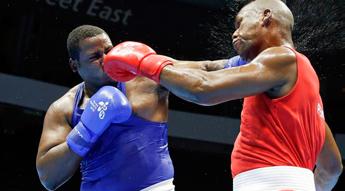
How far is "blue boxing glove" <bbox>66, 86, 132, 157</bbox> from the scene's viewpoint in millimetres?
2400

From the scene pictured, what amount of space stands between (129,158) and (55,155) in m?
0.34

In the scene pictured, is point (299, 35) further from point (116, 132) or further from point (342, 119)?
point (116, 132)

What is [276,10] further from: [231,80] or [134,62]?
[134,62]

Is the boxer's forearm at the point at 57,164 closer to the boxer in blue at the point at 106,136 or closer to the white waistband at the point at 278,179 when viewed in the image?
the boxer in blue at the point at 106,136

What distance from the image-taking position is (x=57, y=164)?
2.46 meters

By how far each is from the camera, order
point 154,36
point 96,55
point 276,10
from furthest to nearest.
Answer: point 154,36
point 96,55
point 276,10

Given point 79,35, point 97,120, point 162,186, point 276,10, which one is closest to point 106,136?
point 97,120

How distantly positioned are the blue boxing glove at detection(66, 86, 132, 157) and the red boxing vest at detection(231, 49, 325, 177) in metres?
0.61

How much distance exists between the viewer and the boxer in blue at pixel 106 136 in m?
2.43

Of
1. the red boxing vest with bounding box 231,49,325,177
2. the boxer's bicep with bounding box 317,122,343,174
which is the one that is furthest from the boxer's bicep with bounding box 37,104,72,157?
the boxer's bicep with bounding box 317,122,343,174

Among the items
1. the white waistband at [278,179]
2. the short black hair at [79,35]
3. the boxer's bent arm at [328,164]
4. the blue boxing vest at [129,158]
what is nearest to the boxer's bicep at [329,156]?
the boxer's bent arm at [328,164]

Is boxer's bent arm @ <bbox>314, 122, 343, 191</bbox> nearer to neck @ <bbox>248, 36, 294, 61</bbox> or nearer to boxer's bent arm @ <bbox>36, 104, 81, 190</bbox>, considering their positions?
neck @ <bbox>248, 36, 294, 61</bbox>

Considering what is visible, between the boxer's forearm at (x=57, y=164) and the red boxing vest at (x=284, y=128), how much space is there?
0.81 metres

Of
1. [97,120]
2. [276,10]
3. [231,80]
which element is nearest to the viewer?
[231,80]
